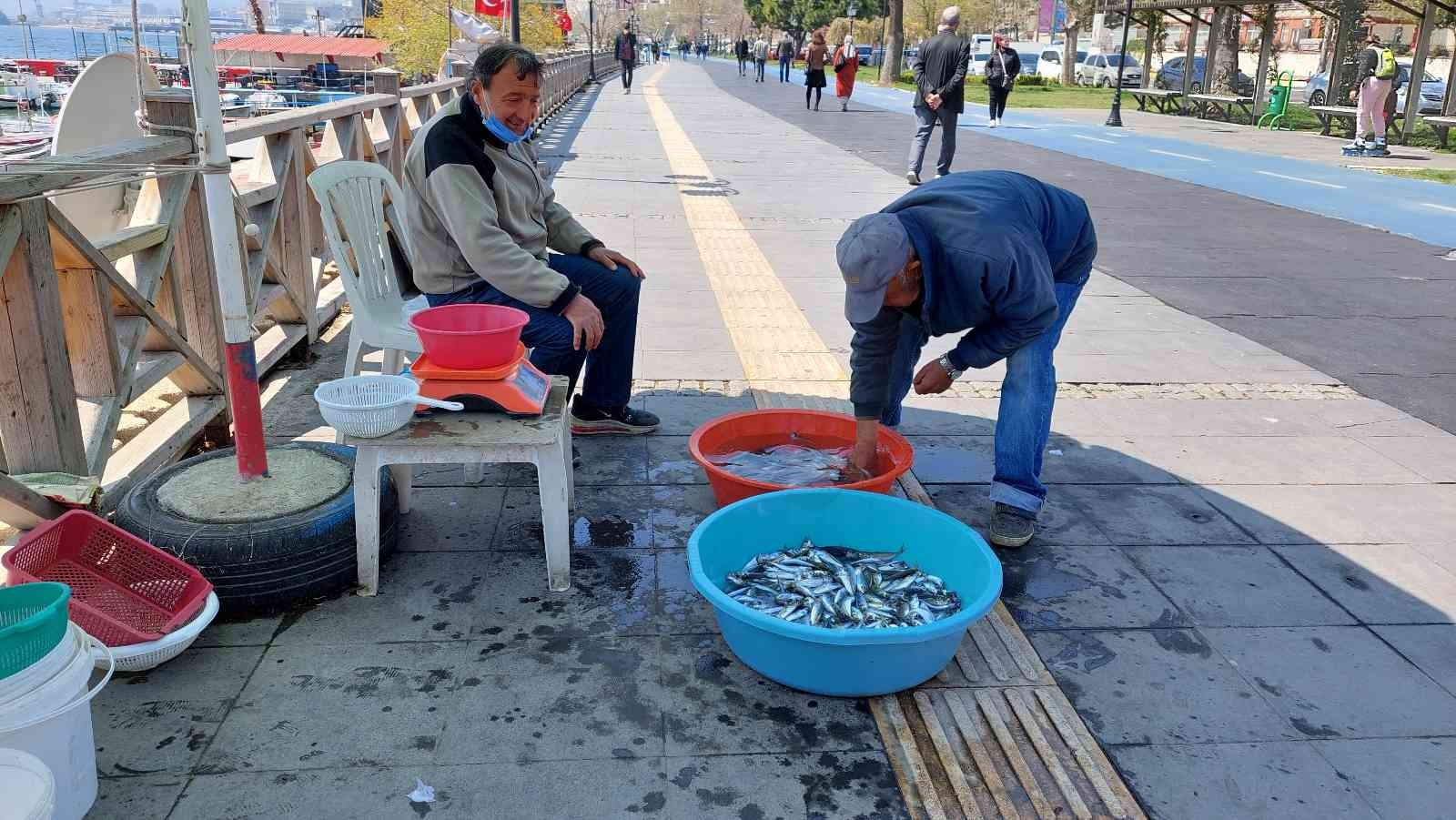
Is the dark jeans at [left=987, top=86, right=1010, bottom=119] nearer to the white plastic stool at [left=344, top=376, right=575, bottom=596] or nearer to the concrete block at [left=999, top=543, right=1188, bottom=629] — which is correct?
the concrete block at [left=999, top=543, right=1188, bottom=629]

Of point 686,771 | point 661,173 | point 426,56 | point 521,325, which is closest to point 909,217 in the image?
point 521,325

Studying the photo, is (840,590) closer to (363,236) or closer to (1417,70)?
(363,236)

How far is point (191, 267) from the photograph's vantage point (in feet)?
14.7

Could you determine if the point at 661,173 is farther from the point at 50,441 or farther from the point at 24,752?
the point at 24,752

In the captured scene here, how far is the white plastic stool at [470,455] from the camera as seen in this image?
310 cm

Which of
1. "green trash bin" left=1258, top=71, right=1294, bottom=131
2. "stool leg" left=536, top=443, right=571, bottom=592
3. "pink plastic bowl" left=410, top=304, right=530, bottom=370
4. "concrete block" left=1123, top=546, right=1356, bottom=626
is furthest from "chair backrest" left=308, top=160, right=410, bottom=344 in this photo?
"green trash bin" left=1258, top=71, right=1294, bottom=131

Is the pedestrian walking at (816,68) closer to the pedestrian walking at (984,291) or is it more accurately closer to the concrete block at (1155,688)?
the pedestrian walking at (984,291)

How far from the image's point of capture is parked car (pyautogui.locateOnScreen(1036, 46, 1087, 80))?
49000 mm

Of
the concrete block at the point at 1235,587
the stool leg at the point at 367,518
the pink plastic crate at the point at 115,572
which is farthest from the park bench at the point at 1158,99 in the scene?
the pink plastic crate at the point at 115,572

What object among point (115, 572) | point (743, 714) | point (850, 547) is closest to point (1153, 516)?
point (850, 547)

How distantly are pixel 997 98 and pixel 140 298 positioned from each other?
23.0 m

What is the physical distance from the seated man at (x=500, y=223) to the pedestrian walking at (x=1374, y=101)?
1752 centimetres

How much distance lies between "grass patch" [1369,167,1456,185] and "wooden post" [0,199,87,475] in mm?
17245

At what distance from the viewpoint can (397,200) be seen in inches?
190
